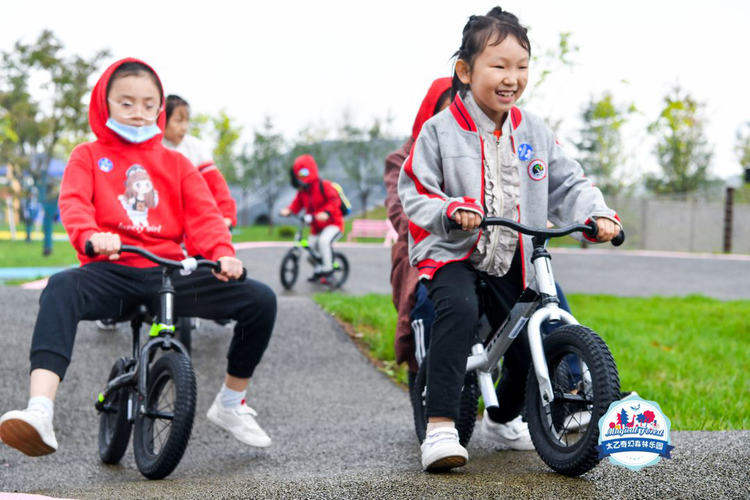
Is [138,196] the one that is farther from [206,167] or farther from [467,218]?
[206,167]

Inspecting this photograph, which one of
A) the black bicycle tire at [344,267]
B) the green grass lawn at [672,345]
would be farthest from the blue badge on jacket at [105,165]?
the black bicycle tire at [344,267]

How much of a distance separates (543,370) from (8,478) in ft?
7.83

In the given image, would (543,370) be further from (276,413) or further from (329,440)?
(276,413)

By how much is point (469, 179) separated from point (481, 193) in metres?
0.07

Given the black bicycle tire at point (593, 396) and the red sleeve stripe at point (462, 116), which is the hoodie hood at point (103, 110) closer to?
the red sleeve stripe at point (462, 116)

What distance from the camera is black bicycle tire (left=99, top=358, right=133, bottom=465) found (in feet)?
11.6

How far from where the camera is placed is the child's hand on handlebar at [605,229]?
109 inches

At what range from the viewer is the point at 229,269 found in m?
3.37

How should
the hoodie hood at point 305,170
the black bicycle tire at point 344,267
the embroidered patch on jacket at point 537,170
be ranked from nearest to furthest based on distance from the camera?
the embroidered patch on jacket at point 537,170, the hoodie hood at point 305,170, the black bicycle tire at point 344,267

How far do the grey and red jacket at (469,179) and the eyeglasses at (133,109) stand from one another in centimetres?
138

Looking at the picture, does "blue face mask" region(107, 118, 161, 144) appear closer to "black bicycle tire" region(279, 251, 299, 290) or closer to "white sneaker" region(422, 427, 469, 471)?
"white sneaker" region(422, 427, 469, 471)

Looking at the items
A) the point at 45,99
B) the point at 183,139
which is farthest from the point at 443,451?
the point at 45,99

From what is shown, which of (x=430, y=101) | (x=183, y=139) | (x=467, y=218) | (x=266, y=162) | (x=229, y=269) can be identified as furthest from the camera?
(x=266, y=162)

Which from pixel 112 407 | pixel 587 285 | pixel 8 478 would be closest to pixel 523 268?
pixel 112 407
